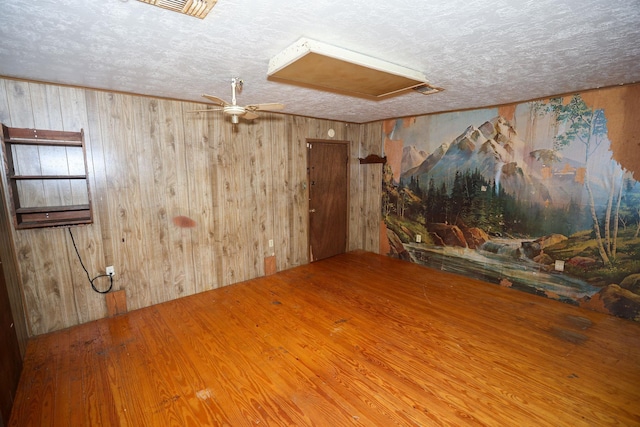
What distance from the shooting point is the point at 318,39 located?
71.8 inches

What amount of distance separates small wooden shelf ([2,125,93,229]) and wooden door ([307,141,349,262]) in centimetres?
299

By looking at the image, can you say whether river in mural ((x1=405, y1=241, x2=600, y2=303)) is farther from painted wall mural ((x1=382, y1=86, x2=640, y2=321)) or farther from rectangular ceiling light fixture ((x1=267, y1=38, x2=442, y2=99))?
rectangular ceiling light fixture ((x1=267, y1=38, x2=442, y2=99))

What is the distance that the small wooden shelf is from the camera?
2484mm

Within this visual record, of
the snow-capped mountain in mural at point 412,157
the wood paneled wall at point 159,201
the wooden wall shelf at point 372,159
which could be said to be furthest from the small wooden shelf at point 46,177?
the snow-capped mountain in mural at point 412,157

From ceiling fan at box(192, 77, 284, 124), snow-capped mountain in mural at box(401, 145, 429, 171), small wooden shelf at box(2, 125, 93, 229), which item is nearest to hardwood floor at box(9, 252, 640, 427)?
small wooden shelf at box(2, 125, 93, 229)

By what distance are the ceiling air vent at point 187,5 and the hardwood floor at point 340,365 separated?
242 cm

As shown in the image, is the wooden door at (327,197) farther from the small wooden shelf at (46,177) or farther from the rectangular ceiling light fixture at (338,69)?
the small wooden shelf at (46,177)

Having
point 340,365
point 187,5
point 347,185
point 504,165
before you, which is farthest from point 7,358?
point 504,165

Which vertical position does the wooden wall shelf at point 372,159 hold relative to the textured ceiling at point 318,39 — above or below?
below

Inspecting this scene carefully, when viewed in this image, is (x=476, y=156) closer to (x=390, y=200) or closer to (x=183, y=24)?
(x=390, y=200)

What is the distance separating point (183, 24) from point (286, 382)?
98.8 inches

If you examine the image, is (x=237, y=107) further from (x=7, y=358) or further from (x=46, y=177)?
(x=7, y=358)

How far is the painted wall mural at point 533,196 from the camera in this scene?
2977mm

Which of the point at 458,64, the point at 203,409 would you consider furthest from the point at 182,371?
the point at 458,64
